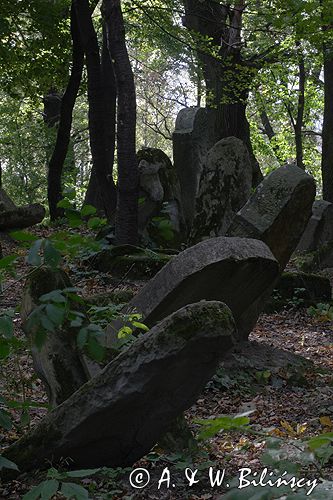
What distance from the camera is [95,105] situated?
13469 mm

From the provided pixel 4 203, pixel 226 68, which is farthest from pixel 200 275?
pixel 226 68

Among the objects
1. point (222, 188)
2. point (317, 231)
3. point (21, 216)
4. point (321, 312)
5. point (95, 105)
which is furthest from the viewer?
point (317, 231)

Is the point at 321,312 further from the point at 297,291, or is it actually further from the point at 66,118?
the point at 66,118

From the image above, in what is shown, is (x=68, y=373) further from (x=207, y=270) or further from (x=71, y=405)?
(x=207, y=270)

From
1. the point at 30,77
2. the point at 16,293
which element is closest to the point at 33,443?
the point at 16,293

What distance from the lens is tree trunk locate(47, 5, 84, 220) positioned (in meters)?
15.1

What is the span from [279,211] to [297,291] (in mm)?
2600

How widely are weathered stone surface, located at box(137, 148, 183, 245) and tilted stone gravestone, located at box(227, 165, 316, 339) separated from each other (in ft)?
15.3

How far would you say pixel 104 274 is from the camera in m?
10.9

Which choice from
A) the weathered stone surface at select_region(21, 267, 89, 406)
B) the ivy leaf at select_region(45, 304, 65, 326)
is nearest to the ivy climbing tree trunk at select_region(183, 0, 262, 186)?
the weathered stone surface at select_region(21, 267, 89, 406)

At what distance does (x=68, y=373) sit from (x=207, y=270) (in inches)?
62.8

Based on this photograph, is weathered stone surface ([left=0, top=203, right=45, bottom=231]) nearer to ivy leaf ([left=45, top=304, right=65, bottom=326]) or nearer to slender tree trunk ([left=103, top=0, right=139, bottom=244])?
slender tree trunk ([left=103, top=0, right=139, bottom=244])

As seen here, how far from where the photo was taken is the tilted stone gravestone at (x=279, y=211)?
27.0 ft

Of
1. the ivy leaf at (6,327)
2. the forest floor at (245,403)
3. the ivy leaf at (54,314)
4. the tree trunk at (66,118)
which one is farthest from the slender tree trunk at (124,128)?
the ivy leaf at (54,314)
